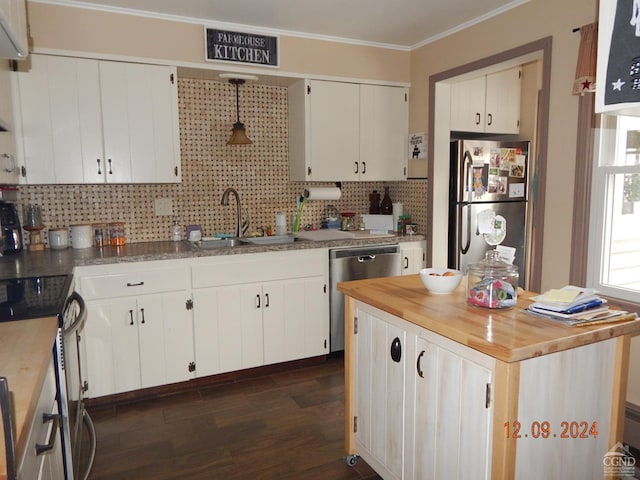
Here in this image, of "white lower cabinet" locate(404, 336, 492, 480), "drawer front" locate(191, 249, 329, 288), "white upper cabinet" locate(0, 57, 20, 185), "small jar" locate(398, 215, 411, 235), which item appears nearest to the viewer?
"white lower cabinet" locate(404, 336, 492, 480)

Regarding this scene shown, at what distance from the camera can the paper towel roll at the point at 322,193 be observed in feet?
12.3

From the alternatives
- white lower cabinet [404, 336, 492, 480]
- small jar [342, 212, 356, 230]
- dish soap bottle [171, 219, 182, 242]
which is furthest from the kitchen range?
A: small jar [342, 212, 356, 230]

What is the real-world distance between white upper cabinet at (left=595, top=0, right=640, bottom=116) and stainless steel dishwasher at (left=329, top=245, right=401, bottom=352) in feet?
8.10

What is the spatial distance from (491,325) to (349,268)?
2.00 metres

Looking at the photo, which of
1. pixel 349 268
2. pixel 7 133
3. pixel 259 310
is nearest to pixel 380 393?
pixel 259 310

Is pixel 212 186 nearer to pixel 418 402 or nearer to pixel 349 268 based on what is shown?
pixel 349 268

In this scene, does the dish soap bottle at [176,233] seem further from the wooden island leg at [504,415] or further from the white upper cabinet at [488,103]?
the wooden island leg at [504,415]

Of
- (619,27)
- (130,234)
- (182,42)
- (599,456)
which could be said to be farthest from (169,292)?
(619,27)

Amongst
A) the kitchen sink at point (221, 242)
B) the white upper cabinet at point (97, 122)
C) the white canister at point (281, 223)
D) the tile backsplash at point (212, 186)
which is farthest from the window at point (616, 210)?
the white upper cabinet at point (97, 122)

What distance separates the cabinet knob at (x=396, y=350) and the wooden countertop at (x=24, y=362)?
1204 mm

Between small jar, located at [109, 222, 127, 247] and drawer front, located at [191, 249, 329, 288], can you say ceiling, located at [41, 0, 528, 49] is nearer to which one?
small jar, located at [109, 222, 127, 247]

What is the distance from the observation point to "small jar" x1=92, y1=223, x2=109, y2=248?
3.18m

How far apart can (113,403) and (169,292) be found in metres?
0.78

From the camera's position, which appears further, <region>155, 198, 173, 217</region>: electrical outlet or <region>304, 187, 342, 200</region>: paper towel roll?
<region>304, 187, 342, 200</region>: paper towel roll
